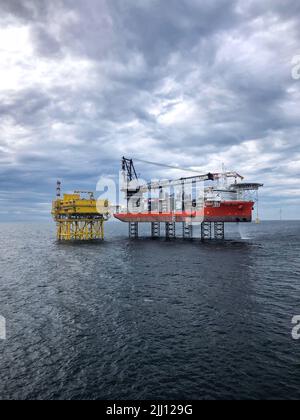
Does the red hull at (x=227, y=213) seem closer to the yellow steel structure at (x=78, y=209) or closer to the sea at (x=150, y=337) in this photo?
the yellow steel structure at (x=78, y=209)

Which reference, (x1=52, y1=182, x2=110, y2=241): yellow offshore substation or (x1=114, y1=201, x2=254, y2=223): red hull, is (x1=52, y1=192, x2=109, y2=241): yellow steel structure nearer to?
(x1=52, y1=182, x2=110, y2=241): yellow offshore substation

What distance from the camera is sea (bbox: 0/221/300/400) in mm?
15733

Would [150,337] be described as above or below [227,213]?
below

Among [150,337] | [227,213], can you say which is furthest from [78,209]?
[150,337]

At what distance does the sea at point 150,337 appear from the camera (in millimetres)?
15733

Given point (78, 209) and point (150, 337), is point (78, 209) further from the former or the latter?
point (150, 337)

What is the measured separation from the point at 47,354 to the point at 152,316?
10141 mm

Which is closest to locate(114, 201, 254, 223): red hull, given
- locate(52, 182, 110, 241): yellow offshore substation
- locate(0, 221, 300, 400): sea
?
locate(52, 182, 110, 241): yellow offshore substation

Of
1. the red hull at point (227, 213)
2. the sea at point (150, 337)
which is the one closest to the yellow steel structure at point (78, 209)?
the red hull at point (227, 213)

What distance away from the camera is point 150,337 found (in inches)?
858

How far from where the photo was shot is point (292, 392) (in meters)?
15.0

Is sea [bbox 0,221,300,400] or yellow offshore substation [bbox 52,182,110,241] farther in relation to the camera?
yellow offshore substation [bbox 52,182,110,241]

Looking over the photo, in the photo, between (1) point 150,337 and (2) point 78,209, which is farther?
(2) point 78,209
